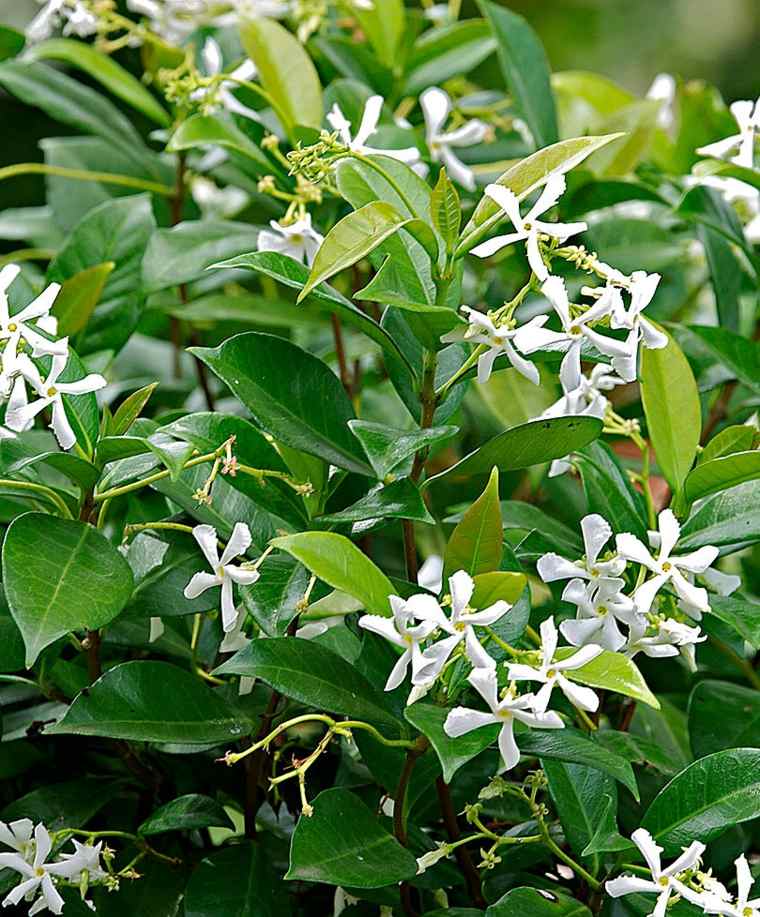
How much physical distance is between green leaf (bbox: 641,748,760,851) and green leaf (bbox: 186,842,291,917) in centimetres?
18

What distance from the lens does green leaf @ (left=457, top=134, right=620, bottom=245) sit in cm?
51

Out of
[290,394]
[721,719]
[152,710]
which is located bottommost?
[721,719]

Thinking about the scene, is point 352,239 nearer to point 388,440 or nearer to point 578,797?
point 388,440

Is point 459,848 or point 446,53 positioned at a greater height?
point 446,53

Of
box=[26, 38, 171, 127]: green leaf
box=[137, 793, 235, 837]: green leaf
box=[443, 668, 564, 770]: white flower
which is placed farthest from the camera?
box=[26, 38, 171, 127]: green leaf

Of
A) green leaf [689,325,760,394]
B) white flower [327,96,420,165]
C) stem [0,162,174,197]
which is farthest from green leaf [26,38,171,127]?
green leaf [689,325,760,394]

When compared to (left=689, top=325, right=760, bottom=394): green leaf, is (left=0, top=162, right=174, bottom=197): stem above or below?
above

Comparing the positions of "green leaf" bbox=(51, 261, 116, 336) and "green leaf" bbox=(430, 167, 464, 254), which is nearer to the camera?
"green leaf" bbox=(430, 167, 464, 254)

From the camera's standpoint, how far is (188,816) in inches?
22.5

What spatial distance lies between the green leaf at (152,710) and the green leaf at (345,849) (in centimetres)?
7

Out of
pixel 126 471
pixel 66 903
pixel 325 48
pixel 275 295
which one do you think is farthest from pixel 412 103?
pixel 66 903

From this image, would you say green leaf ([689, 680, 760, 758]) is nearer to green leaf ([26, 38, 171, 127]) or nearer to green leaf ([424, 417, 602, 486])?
green leaf ([424, 417, 602, 486])

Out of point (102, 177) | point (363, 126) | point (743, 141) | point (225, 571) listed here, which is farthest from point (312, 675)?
point (102, 177)

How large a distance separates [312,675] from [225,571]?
0.06 m
